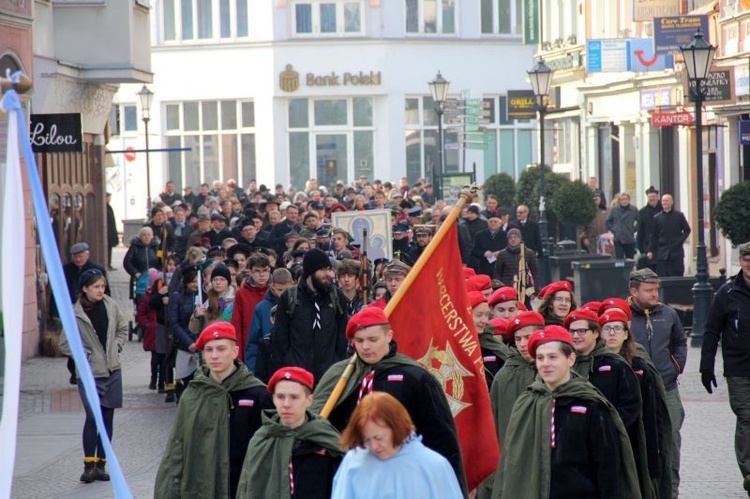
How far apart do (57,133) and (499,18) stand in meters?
43.2

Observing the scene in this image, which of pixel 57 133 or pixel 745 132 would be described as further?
pixel 745 132

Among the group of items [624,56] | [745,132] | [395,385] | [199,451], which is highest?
[624,56]

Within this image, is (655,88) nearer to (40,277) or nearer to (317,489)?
(40,277)

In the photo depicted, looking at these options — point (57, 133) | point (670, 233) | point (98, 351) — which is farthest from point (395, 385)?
point (670, 233)

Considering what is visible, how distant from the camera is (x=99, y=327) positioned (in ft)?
41.3

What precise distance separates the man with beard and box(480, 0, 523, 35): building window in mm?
50223

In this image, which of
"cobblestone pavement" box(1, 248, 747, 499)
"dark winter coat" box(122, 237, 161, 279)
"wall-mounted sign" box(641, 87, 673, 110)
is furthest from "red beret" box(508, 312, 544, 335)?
"wall-mounted sign" box(641, 87, 673, 110)

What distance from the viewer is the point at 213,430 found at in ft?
26.3

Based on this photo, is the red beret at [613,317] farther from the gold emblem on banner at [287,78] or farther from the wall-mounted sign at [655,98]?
the gold emblem on banner at [287,78]

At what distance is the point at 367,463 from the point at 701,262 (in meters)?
16.1

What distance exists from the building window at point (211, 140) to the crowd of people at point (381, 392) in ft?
146

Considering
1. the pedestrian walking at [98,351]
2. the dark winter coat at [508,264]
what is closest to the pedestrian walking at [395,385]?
the pedestrian walking at [98,351]

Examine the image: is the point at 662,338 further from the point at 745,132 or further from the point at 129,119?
the point at 129,119

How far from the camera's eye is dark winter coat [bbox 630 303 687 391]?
11367 mm
